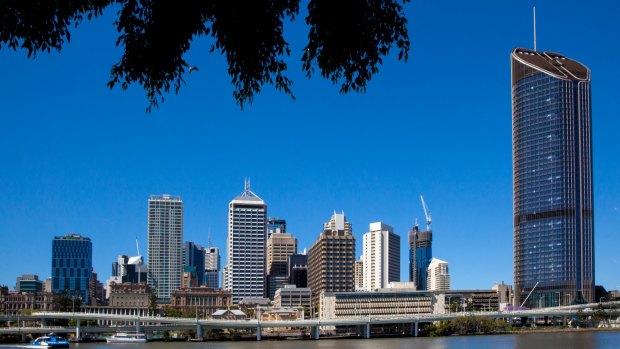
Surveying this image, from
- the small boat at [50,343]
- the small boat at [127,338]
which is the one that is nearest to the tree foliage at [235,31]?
the small boat at [50,343]

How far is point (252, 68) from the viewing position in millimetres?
11820

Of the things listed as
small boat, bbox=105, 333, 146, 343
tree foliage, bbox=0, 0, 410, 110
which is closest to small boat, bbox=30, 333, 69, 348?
small boat, bbox=105, 333, 146, 343

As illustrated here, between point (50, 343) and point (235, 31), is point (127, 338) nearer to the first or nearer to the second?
point (50, 343)

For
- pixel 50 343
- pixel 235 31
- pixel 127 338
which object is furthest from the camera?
pixel 127 338

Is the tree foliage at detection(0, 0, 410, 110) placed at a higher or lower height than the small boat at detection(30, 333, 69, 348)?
higher

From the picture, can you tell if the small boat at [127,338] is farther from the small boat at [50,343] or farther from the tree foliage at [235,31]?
the tree foliage at [235,31]

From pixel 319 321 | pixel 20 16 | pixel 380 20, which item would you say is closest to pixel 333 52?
pixel 380 20

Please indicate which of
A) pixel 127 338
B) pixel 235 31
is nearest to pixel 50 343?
pixel 127 338

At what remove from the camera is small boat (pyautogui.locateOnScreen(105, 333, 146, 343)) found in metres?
175

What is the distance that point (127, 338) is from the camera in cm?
17950

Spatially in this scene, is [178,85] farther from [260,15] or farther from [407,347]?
[407,347]

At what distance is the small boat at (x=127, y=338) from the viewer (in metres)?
175

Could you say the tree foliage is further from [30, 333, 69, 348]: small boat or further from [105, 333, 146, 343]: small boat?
[105, 333, 146, 343]: small boat

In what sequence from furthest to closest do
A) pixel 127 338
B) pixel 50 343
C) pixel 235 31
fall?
pixel 127 338
pixel 50 343
pixel 235 31
